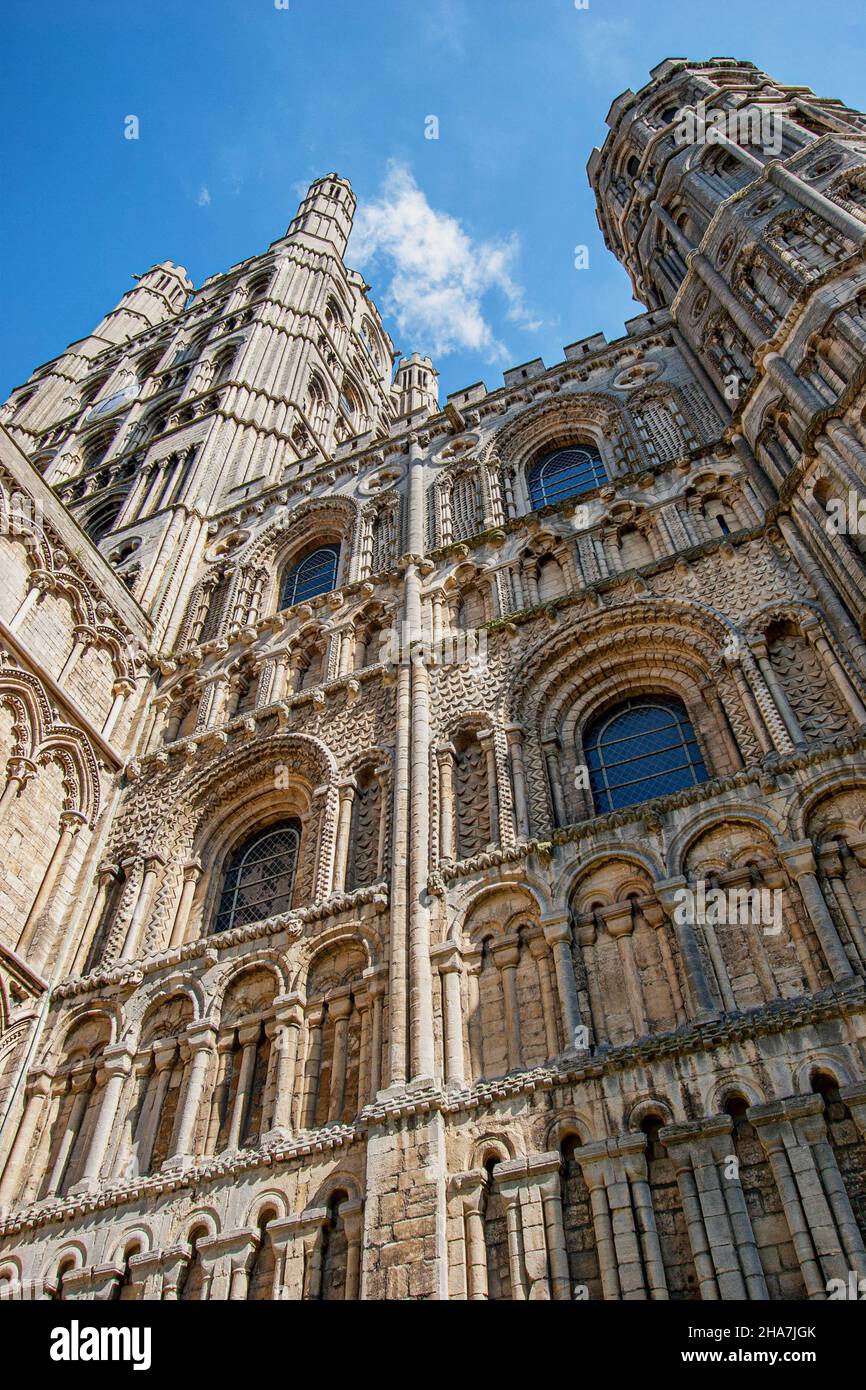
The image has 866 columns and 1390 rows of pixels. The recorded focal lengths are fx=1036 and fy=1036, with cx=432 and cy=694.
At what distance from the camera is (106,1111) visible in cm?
1084

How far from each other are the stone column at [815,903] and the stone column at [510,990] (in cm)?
267

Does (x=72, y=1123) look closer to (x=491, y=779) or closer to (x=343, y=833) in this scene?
(x=343, y=833)

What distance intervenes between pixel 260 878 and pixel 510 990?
4824mm

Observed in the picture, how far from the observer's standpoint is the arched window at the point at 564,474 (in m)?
17.7

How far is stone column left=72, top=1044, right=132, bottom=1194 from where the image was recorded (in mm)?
10250

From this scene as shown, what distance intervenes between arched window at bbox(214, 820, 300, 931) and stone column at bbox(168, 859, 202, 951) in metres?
0.38

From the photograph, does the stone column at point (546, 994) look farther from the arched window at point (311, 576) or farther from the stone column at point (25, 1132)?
the arched window at point (311, 576)

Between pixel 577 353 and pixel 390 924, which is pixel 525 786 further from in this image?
pixel 577 353

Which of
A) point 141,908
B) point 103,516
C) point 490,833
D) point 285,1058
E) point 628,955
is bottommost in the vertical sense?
point 285,1058

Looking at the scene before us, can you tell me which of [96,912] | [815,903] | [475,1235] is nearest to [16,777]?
[96,912]

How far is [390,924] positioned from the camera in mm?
10664

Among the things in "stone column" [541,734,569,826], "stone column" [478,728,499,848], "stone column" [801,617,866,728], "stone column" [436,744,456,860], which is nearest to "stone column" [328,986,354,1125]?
"stone column" [436,744,456,860]

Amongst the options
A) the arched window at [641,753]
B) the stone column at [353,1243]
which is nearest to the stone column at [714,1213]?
the stone column at [353,1243]

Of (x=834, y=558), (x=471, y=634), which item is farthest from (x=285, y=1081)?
(x=834, y=558)
